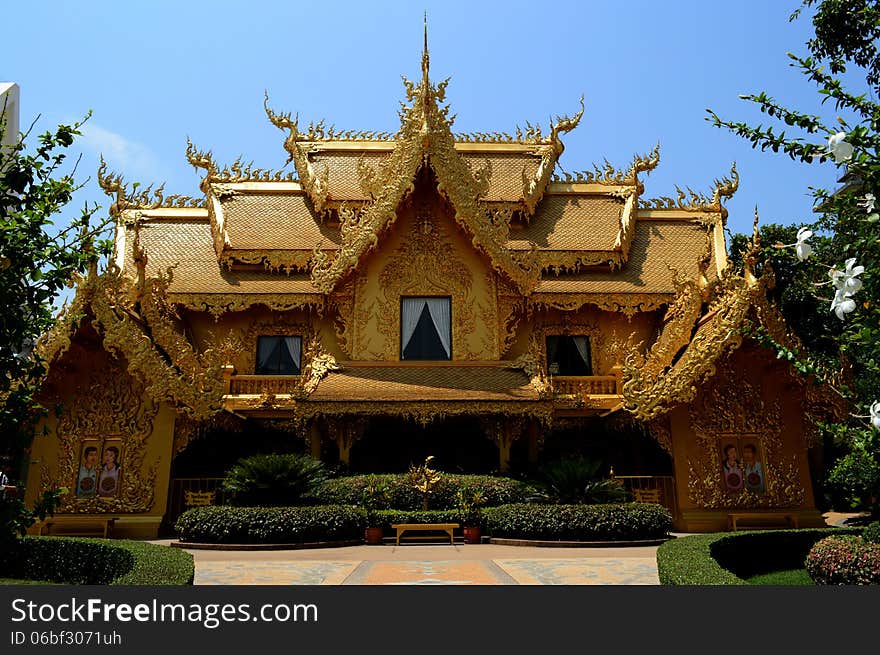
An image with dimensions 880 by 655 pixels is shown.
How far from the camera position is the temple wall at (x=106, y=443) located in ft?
38.7

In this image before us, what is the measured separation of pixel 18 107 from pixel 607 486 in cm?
2052

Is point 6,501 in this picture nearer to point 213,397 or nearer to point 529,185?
point 213,397

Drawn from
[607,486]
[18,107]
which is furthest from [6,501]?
[18,107]

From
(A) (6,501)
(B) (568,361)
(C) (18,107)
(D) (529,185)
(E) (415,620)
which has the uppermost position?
(C) (18,107)

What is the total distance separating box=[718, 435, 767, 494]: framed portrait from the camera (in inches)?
494

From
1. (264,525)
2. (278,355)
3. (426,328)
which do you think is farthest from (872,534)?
(278,355)

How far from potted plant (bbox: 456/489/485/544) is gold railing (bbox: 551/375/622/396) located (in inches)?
134

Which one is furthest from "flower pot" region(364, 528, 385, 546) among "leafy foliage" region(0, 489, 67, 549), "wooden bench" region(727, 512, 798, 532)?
"wooden bench" region(727, 512, 798, 532)

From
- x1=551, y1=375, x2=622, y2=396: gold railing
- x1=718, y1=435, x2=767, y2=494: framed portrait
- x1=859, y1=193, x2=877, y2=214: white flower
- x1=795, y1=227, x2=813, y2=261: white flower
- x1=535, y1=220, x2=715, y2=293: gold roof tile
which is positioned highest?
x1=535, y1=220, x2=715, y2=293: gold roof tile

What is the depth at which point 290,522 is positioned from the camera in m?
9.81

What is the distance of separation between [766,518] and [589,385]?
3964 millimetres

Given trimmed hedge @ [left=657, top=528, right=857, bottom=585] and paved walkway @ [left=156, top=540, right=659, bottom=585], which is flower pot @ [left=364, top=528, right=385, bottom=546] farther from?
trimmed hedge @ [left=657, top=528, right=857, bottom=585]

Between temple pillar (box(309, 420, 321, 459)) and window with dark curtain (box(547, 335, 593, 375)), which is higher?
window with dark curtain (box(547, 335, 593, 375))

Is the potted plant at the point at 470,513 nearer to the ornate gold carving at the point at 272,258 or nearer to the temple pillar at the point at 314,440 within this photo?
the temple pillar at the point at 314,440
